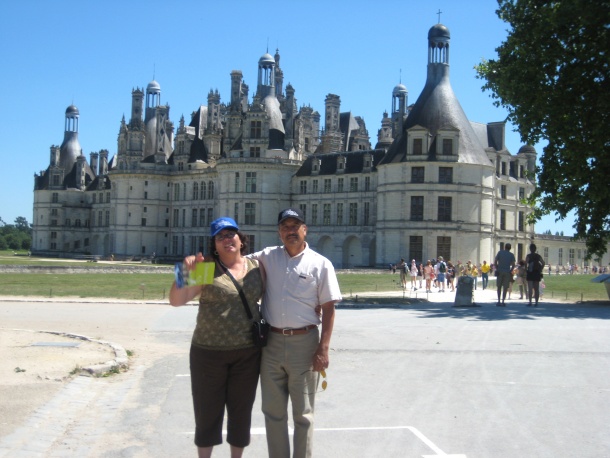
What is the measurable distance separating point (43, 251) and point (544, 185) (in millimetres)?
81965

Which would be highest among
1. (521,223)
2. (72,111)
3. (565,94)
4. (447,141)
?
(72,111)

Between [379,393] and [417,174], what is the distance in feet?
168

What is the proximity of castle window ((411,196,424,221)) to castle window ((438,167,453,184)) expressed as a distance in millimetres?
2165

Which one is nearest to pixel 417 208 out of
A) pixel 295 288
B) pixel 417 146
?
pixel 417 146

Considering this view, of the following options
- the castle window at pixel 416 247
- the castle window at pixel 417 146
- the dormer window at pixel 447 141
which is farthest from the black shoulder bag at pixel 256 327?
the castle window at pixel 417 146

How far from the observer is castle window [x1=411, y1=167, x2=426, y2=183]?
2327 inches

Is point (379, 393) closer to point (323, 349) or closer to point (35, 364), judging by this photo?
point (323, 349)

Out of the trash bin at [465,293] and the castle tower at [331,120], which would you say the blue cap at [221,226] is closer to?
the trash bin at [465,293]

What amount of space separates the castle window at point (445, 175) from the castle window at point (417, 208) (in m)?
2.17

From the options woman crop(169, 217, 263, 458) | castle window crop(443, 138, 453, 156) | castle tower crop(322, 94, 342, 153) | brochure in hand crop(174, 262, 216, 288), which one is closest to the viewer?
brochure in hand crop(174, 262, 216, 288)

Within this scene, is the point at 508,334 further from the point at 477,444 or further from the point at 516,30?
the point at 516,30

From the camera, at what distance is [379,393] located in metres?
9.16

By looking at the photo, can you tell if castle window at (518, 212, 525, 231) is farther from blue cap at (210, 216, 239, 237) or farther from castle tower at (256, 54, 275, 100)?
blue cap at (210, 216, 239, 237)

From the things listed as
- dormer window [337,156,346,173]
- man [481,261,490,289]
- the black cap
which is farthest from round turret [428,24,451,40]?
the black cap
